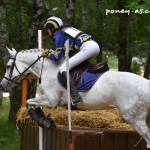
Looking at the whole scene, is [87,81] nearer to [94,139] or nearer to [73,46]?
[73,46]

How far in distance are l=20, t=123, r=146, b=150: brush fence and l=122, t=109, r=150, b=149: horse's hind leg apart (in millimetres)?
669

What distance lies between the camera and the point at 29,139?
10.2m

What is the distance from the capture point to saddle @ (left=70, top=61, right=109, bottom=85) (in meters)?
8.50

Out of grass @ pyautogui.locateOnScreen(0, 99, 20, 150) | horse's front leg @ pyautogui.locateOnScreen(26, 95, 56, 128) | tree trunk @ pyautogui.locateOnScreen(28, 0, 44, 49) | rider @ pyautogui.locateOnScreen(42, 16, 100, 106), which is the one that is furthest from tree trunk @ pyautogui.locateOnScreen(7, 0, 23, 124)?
rider @ pyautogui.locateOnScreen(42, 16, 100, 106)

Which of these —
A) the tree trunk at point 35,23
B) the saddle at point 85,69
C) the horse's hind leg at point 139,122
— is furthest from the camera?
the tree trunk at point 35,23

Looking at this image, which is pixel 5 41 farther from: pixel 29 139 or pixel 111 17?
pixel 111 17

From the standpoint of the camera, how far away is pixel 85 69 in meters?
8.61

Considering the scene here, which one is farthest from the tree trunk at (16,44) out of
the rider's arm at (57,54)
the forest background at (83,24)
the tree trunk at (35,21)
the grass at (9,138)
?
A: the rider's arm at (57,54)

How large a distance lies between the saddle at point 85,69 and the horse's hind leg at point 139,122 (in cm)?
89

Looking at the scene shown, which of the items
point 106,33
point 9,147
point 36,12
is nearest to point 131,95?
point 9,147

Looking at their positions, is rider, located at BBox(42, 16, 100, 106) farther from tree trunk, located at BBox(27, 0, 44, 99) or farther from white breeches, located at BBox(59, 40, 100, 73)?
tree trunk, located at BBox(27, 0, 44, 99)

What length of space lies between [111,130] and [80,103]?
82 cm

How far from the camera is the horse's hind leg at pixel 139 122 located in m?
8.07

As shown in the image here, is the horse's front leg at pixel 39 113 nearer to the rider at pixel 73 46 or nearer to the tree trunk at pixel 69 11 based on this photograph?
the rider at pixel 73 46
